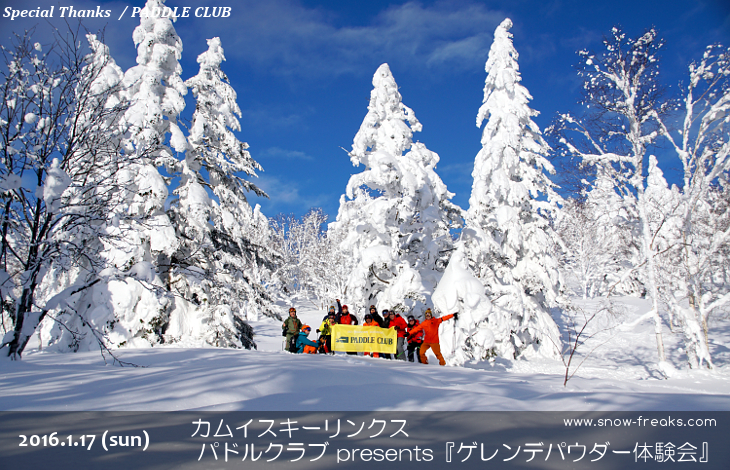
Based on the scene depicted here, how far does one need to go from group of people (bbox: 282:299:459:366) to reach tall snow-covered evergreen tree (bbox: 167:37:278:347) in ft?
5.09

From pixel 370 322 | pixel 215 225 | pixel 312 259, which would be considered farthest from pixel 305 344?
pixel 312 259

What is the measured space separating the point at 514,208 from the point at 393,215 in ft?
19.8

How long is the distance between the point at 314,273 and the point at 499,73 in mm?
28563

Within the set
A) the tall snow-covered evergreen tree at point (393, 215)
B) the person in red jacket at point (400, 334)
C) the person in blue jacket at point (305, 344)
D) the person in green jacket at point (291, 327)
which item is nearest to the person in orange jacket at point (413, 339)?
the person in red jacket at point (400, 334)

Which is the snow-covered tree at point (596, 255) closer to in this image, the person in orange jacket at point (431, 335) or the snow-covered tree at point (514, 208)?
the snow-covered tree at point (514, 208)

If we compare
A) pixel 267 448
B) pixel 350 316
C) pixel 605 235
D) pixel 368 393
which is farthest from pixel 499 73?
pixel 605 235

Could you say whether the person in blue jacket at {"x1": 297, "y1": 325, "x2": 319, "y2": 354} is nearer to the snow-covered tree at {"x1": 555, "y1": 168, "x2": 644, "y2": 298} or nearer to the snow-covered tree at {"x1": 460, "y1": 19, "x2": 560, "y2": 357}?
the snow-covered tree at {"x1": 460, "y1": 19, "x2": 560, "y2": 357}

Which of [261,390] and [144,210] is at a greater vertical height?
[144,210]

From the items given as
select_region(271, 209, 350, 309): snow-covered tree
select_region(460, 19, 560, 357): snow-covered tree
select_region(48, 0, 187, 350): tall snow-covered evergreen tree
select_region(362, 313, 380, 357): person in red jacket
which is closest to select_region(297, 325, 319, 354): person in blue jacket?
select_region(362, 313, 380, 357): person in red jacket

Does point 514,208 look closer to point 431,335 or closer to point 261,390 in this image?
point 431,335

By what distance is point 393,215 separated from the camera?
570 inches

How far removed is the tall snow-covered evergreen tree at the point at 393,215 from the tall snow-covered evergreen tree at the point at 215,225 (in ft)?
11.4

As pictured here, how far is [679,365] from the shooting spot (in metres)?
19.3

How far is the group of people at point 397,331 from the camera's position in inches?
429
